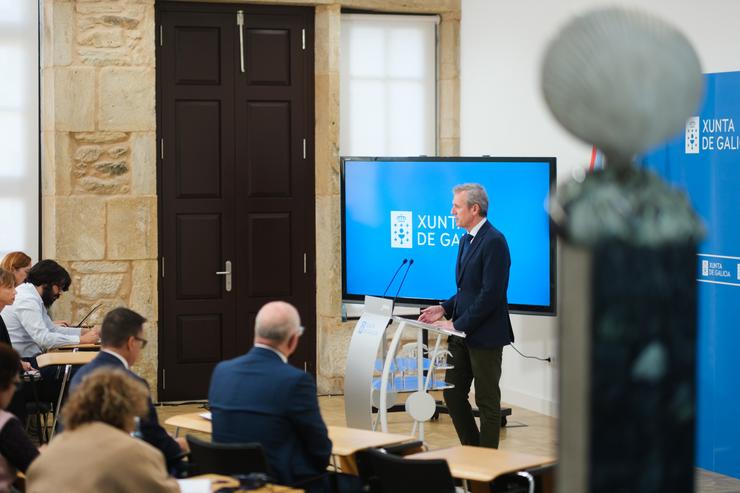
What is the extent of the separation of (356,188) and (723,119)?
311 cm

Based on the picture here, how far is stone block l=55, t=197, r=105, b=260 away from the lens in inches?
356

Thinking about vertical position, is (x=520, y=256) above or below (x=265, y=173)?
below

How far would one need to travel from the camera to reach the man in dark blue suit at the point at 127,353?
4.77m

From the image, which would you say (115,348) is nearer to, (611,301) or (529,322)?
(611,301)

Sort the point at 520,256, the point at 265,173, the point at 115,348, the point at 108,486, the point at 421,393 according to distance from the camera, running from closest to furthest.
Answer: the point at 108,486, the point at 115,348, the point at 421,393, the point at 520,256, the point at 265,173

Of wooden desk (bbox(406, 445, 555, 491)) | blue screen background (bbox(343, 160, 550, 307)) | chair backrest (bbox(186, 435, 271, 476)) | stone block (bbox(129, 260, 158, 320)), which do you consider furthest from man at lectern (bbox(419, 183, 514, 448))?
stone block (bbox(129, 260, 158, 320))

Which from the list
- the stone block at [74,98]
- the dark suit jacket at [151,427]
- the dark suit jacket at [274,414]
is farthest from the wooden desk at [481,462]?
the stone block at [74,98]

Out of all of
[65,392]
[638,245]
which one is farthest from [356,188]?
[638,245]

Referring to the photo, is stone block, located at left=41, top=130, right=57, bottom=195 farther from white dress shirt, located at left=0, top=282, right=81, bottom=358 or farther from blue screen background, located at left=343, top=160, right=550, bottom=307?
blue screen background, located at left=343, top=160, right=550, bottom=307

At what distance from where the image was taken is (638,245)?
1741 millimetres

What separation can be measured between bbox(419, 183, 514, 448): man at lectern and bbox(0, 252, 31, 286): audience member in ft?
8.90

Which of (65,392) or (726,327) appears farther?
(65,392)

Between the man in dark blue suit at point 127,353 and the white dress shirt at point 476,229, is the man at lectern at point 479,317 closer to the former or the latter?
the white dress shirt at point 476,229

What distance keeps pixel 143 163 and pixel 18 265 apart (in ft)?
5.88
